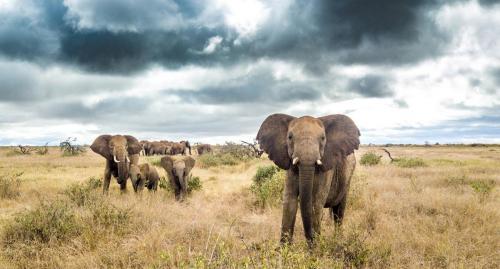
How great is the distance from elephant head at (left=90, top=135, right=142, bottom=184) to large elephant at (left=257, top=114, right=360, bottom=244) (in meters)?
7.73

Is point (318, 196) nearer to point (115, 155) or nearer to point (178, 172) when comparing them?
point (178, 172)

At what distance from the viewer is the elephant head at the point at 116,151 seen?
505 inches

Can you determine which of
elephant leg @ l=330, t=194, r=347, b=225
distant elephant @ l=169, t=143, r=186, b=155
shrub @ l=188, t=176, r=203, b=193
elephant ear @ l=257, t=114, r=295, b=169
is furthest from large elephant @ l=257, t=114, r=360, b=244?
distant elephant @ l=169, t=143, r=186, b=155

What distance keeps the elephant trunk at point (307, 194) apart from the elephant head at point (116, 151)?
8311 mm

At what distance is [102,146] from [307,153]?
375 inches

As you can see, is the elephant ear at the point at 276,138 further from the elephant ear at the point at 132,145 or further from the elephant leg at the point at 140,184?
the elephant leg at the point at 140,184

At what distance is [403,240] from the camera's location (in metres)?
6.94

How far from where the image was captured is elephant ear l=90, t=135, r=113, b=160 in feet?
43.4

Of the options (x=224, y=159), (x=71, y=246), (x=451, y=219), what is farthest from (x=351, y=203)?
(x=224, y=159)

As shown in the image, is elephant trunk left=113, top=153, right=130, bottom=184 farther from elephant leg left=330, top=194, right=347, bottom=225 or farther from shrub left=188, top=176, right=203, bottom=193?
elephant leg left=330, top=194, right=347, bottom=225

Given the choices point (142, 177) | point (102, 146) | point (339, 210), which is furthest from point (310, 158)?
point (142, 177)

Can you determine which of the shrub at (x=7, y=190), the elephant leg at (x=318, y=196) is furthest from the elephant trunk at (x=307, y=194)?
the shrub at (x=7, y=190)

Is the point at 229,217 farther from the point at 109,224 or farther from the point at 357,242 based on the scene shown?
the point at 357,242

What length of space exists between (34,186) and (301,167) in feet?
46.4
